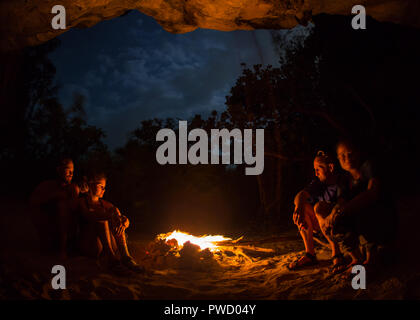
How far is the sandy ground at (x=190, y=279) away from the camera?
289 centimetres

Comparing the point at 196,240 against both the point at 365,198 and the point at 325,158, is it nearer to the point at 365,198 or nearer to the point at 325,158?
the point at 325,158

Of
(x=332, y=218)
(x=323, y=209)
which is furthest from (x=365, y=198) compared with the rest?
(x=323, y=209)

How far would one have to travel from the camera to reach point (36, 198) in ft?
12.2

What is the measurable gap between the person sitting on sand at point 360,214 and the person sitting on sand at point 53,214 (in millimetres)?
3469

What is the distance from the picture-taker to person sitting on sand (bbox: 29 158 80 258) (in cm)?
375

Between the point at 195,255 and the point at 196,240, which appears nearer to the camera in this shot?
the point at 195,255

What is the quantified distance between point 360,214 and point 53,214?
3.97 meters

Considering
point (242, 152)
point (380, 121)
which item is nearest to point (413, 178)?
point (380, 121)

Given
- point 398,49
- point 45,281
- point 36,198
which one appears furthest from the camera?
point 398,49

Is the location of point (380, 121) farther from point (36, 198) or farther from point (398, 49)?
point (36, 198)

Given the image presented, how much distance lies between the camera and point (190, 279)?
397 centimetres

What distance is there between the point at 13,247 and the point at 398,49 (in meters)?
9.51

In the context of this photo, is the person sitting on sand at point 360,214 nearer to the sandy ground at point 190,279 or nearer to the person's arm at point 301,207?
the sandy ground at point 190,279
